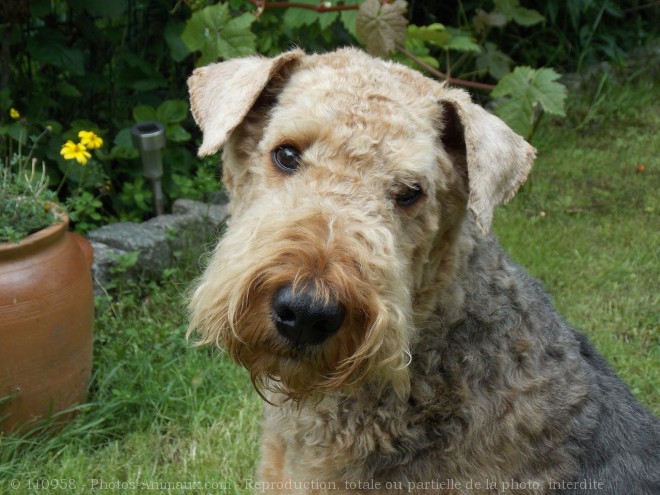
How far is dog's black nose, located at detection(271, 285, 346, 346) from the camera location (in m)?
1.72

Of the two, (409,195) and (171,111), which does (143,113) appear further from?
(409,195)

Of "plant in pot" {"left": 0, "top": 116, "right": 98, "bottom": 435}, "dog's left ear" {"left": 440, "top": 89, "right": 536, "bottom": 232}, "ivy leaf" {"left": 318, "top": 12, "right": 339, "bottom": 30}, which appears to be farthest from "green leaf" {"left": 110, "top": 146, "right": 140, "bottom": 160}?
"dog's left ear" {"left": 440, "top": 89, "right": 536, "bottom": 232}

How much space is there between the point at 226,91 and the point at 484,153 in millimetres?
785

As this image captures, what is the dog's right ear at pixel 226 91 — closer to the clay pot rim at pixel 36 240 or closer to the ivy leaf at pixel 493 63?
the clay pot rim at pixel 36 240

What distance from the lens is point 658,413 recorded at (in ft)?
11.5

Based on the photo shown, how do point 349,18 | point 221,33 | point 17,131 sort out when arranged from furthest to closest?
1. point 17,131
2. point 349,18
3. point 221,33

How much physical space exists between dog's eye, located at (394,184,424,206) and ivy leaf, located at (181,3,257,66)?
1.69m

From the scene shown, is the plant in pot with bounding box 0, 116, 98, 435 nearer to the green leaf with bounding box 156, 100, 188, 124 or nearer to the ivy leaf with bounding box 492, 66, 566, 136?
the green leaf with bounding box 156, 100, 188, 124

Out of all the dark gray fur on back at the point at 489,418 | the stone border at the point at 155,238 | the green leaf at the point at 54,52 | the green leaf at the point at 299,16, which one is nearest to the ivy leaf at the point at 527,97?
the green leaf at the point at 299,16

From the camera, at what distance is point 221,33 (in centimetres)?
359

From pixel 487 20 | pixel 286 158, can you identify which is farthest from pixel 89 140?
pixel 487 20

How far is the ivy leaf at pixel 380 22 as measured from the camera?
338cm

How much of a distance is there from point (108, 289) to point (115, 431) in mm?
976

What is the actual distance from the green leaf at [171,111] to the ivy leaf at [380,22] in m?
1.61
